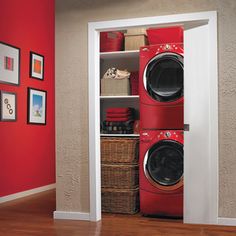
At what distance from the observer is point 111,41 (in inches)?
200

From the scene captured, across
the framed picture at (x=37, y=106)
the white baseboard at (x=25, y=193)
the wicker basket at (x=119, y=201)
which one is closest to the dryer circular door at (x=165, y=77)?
the wicker basket at (x=119, y=201)

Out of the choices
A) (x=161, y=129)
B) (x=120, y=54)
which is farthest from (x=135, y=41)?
(x=161, y=129)

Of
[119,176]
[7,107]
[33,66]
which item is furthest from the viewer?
[33,66]

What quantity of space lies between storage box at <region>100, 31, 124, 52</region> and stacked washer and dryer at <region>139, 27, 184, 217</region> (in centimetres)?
47

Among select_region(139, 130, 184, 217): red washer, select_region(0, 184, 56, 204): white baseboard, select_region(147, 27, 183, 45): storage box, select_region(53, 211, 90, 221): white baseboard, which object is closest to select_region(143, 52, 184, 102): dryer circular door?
select_region(147, 27, 183, 45): storage box

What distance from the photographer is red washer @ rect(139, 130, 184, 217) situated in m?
4.59

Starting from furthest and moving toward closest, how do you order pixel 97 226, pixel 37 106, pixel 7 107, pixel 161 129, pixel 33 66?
pixel 37 106 → pixel 33 66 → pixel 7 107 → pixel 161 129 → pixel 97 226

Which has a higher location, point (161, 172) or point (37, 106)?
point (37, 106)

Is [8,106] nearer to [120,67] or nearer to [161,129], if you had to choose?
[120,67]

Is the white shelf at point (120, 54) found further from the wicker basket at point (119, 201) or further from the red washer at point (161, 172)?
the wicker basket at point (119, 201)

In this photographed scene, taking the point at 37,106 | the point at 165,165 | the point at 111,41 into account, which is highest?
the point at 111,41

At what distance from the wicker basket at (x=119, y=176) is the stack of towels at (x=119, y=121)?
41 centimetres

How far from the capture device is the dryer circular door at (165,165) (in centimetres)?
461

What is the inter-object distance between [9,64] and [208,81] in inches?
106
